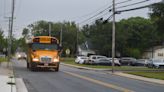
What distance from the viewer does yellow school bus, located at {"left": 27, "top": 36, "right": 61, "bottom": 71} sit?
40781mm

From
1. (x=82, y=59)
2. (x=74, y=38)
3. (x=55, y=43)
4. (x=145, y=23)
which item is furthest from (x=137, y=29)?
(x=55, y=43)

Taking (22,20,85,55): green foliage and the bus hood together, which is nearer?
the bus hood

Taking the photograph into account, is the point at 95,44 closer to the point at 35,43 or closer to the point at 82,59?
the point at 82,59

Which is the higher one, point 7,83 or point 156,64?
point 156,64

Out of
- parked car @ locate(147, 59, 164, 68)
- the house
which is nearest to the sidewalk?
parked car @ locate(147, 59, 164, 68)

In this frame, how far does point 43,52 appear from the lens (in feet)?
134

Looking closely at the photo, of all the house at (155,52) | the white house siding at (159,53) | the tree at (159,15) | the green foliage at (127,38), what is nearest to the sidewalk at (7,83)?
the tree at (159,15)

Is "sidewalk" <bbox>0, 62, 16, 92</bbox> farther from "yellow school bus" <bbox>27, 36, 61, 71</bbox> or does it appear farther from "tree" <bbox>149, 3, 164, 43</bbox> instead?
"tree" <bbox>149, 3, 164, 43</bbox>

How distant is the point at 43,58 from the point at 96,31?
79784 millimetres

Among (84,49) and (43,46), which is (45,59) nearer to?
(43,46)

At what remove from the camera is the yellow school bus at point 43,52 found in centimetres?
4078

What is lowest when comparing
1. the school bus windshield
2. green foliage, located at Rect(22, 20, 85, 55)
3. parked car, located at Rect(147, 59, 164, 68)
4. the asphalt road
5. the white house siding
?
the asphalt road

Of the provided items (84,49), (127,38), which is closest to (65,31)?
(84,49)

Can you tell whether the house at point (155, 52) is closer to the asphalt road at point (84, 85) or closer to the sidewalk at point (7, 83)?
the asphalt road at point (84, 85)
